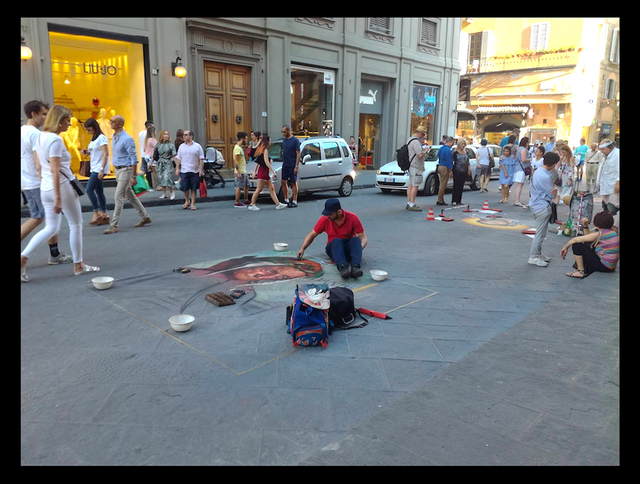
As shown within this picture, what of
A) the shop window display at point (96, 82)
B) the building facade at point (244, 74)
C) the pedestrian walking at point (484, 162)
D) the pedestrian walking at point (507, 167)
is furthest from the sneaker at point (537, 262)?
the shop window display at point (96, 82)

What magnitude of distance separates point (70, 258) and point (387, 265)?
4.31 metres

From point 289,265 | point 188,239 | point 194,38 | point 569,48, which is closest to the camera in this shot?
point 289,265

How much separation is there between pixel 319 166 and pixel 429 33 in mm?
13823

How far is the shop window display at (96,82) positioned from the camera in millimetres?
13266

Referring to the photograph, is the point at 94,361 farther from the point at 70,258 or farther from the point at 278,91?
the point at 278,91

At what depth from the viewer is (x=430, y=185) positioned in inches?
579

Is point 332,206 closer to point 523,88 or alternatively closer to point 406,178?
point 406,178

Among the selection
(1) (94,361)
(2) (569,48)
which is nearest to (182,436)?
(1) (94,361)

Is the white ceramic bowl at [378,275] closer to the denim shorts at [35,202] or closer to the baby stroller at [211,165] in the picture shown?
the denim shorts at [35,202]

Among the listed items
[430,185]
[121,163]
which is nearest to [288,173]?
[121,163]

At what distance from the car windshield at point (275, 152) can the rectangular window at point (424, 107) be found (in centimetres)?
1180

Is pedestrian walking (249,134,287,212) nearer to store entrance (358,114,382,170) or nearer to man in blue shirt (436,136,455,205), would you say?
man in blue shirt (436,136,455,205)

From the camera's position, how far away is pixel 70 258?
651 centimetres
